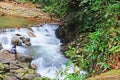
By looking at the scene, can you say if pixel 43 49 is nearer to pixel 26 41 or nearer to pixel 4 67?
pixel 26 41

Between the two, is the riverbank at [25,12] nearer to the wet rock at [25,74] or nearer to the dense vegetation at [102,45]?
the wet rock at [25,74]

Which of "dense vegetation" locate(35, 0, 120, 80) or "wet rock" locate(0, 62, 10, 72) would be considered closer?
"dense vegetation" locate(35, 0, 120, 80)

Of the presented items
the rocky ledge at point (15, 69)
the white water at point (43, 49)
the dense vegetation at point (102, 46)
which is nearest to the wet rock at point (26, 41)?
the white water at point (43, 49)

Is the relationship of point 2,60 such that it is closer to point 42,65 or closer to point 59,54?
point 42,65

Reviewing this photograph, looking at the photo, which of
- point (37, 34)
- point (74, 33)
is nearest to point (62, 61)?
point (74, 33)

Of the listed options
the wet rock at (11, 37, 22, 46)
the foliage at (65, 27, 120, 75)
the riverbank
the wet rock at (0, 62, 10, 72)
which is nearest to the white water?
the wet rock at (11, 37, 22, 46)

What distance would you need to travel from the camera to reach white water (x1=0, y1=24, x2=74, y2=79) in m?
8.36

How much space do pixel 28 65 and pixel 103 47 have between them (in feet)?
14.3

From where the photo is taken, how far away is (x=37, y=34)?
1191cm

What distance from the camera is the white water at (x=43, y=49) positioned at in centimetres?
836

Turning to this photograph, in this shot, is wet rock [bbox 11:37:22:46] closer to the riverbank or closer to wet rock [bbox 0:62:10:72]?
wet rock [bbox 0:62:10:72]

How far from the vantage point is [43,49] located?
392 inches

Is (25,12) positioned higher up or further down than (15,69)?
higher up

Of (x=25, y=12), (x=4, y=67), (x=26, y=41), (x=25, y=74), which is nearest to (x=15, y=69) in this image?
(x=4, y=67)
